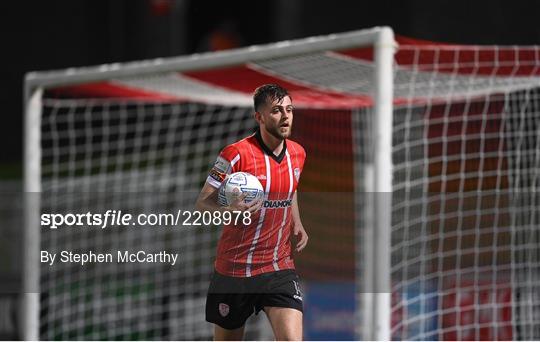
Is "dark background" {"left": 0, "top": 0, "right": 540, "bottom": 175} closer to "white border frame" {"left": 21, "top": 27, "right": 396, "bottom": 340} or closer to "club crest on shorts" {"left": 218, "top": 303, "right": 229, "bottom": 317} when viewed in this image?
"white border frame" {"left": 21, "top": 27, "right": 396, "bottom": 340}

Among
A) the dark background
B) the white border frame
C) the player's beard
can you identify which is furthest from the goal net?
the dark background

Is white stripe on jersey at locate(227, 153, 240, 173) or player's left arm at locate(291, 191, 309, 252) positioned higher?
white stripe on jersey at locate(227, 153, 240, 173)

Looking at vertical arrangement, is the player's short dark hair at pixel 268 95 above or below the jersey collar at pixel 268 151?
above

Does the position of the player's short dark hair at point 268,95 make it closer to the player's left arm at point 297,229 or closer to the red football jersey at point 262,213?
the red football jersey at point 262,213

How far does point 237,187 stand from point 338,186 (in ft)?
11.6

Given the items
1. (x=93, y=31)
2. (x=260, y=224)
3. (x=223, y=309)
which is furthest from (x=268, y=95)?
(x=93, y=31)

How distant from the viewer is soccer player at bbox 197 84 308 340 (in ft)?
10.2

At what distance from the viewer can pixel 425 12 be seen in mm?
7312

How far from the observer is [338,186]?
6590 millimetres

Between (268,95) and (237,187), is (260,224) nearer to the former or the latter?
(237,187)

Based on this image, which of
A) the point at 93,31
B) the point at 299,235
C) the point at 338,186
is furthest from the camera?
the point at 93,31

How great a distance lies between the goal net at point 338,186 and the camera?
468cm

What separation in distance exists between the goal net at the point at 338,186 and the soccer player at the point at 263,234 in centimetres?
61

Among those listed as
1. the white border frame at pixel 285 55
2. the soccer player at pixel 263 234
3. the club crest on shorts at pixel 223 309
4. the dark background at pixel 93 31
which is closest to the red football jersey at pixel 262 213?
the soccer player at pixel 263 234
